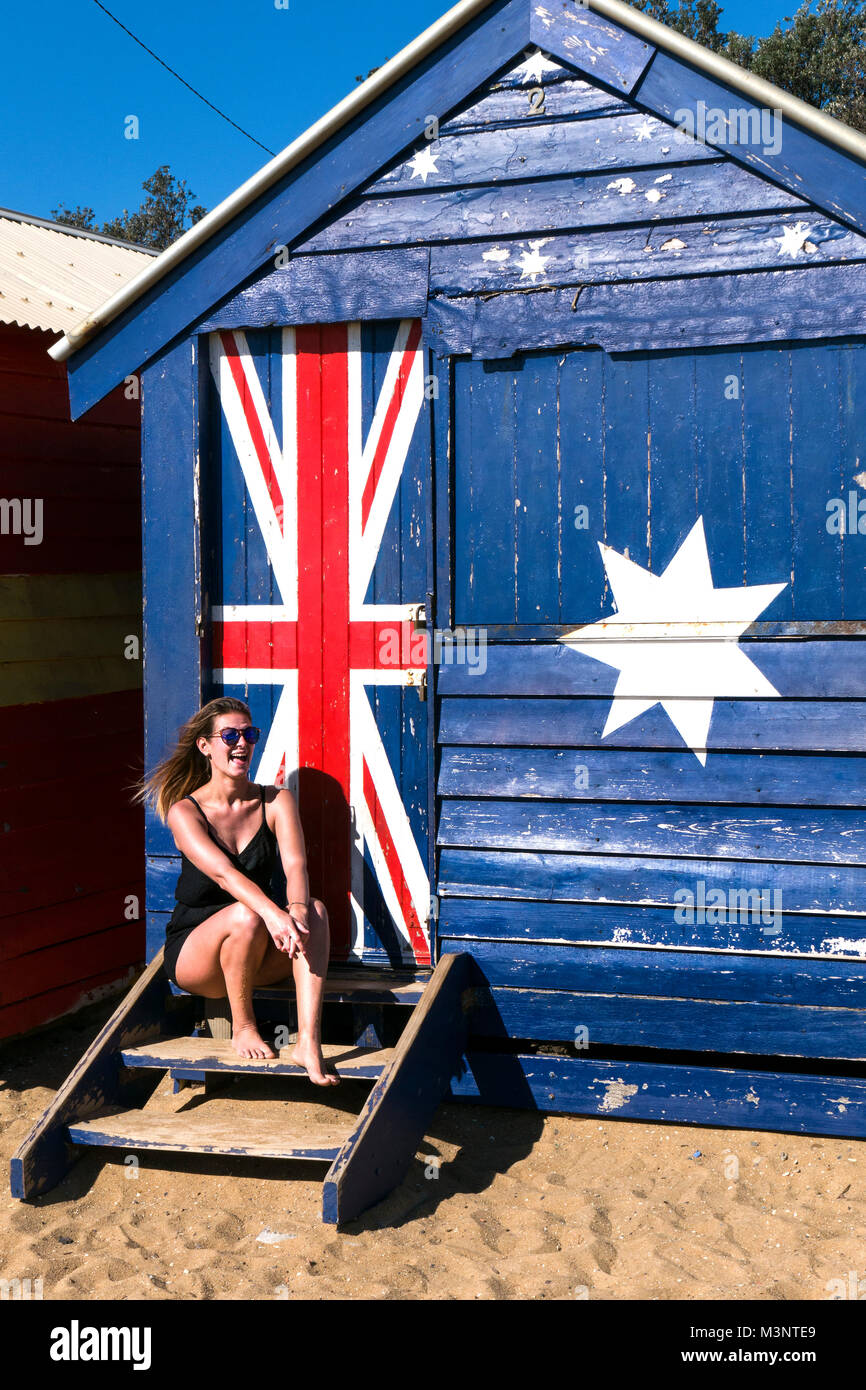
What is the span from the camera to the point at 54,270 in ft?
23.6

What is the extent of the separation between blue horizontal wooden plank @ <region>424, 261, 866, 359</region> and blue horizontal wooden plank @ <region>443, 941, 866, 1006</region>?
7.59 ft

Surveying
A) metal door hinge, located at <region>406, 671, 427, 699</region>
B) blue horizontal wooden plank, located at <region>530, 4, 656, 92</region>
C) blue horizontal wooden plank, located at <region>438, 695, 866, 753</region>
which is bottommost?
blue horizontal wooden plank, located at <region>438, 695, 866, 753</region>

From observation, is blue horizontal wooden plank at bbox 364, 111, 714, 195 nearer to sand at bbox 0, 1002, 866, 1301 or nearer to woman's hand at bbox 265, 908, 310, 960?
woman's hand at bbox 265, 908, 310, 960

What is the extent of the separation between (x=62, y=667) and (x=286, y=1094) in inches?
97.3

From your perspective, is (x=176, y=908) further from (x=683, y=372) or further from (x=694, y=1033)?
(x=683, y=372)

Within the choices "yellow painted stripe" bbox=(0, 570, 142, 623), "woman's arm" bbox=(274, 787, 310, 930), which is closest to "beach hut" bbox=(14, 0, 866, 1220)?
"woman's arm" bbox=(274, 787, 310, 930)

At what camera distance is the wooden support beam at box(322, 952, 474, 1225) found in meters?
4.07

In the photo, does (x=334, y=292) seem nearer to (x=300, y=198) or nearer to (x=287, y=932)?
(x=300, y=198)

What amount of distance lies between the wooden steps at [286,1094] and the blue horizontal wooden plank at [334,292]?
2628 mm

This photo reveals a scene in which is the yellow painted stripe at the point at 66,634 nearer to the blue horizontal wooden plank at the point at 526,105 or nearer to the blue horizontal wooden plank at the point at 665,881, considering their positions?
the blue horizontal wooden plank at the point at 665,881

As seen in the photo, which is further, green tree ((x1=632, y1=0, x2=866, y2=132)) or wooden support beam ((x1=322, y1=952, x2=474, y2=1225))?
green tree ((x1=632, y1=0, x2=866, y2=132))

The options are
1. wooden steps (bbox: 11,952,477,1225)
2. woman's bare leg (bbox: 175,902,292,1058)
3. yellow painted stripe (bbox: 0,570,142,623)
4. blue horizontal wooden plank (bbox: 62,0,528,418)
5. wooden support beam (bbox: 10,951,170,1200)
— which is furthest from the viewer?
yellow painted stripe (bbox: 0,570,142,623)
